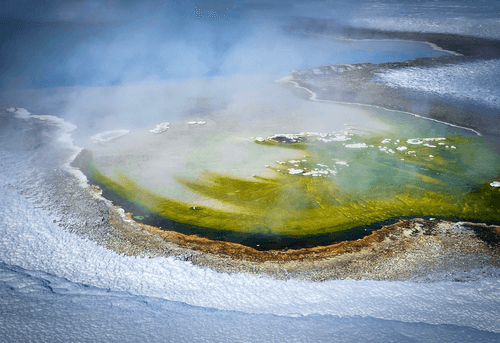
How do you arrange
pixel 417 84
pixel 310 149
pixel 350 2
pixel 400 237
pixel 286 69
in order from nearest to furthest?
pixel 400 237
pixel 310 149
pixel 417 84
pixel 286 69
pixel 350 2

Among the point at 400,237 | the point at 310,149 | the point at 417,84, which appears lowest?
the point at 400,237

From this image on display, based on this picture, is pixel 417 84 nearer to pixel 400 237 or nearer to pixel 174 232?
pixel 400 237

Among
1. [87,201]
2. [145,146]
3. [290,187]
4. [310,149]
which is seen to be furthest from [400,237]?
[145,146]

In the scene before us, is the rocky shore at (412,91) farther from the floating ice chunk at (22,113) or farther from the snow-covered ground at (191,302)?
the floating ice chunk at (22,113)

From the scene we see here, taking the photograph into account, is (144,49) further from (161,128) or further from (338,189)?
(338,189)

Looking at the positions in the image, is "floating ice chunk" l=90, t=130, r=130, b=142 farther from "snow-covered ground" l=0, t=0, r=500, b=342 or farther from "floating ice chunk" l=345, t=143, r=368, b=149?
"floating ice chunk" l=345, t=143, r=368, b=149

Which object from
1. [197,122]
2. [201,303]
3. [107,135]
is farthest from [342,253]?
[107,135]

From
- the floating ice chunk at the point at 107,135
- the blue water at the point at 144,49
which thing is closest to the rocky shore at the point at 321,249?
the floating ice chunk at the point at 107,135
